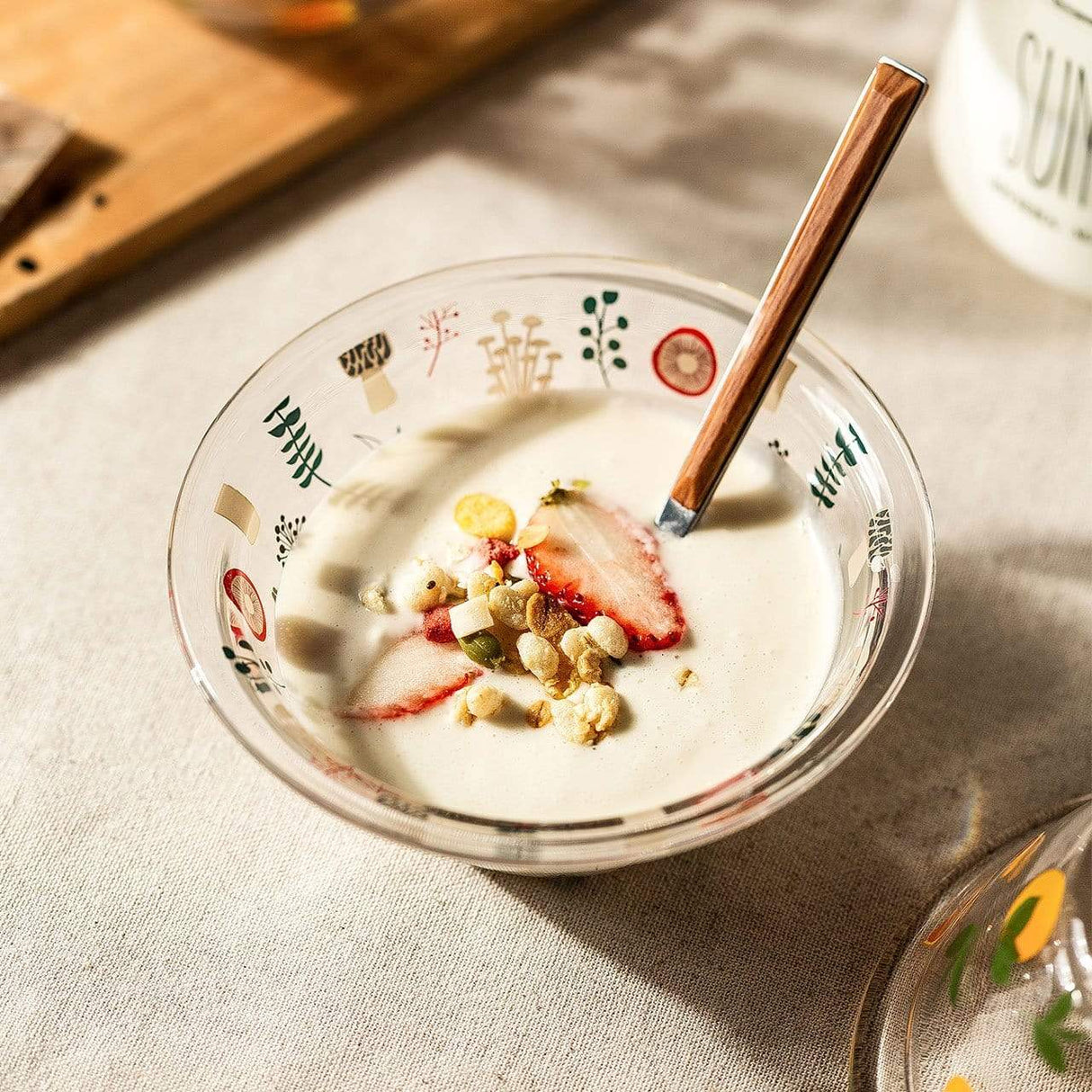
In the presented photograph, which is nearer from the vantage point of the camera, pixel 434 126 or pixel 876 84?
pixel 876 84

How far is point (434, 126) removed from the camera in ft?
4.45

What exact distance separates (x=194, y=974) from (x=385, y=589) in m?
0.30

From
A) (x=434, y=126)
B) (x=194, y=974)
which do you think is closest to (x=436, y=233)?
(x=434, y=126)

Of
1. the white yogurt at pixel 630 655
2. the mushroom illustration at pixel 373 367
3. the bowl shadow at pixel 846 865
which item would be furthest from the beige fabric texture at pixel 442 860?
the mushroom illustration at pixel 373 367

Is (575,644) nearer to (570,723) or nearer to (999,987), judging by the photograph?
(570,723)

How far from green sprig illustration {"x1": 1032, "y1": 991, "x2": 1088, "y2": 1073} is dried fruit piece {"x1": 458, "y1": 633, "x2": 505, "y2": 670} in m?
0.41

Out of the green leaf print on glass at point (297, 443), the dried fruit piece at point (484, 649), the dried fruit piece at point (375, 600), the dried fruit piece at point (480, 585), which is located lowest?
the dried fruit piece at point (375, 600)

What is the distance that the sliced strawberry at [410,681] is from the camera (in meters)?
0.83

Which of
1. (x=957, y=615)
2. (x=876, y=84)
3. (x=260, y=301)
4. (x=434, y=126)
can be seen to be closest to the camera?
(x=876, y=84)

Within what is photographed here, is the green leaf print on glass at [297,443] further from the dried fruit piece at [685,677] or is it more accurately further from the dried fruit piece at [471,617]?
the dried fruit piece at [685,677]

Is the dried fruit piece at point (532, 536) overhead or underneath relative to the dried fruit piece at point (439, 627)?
overhead

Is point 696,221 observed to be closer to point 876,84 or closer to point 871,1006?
point 876,84

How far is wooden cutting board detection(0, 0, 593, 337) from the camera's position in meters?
1.20

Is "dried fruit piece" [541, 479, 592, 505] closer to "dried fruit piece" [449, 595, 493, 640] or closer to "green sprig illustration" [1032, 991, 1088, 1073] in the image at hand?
"dried fruit piece" [449, 595, 493, 640]
